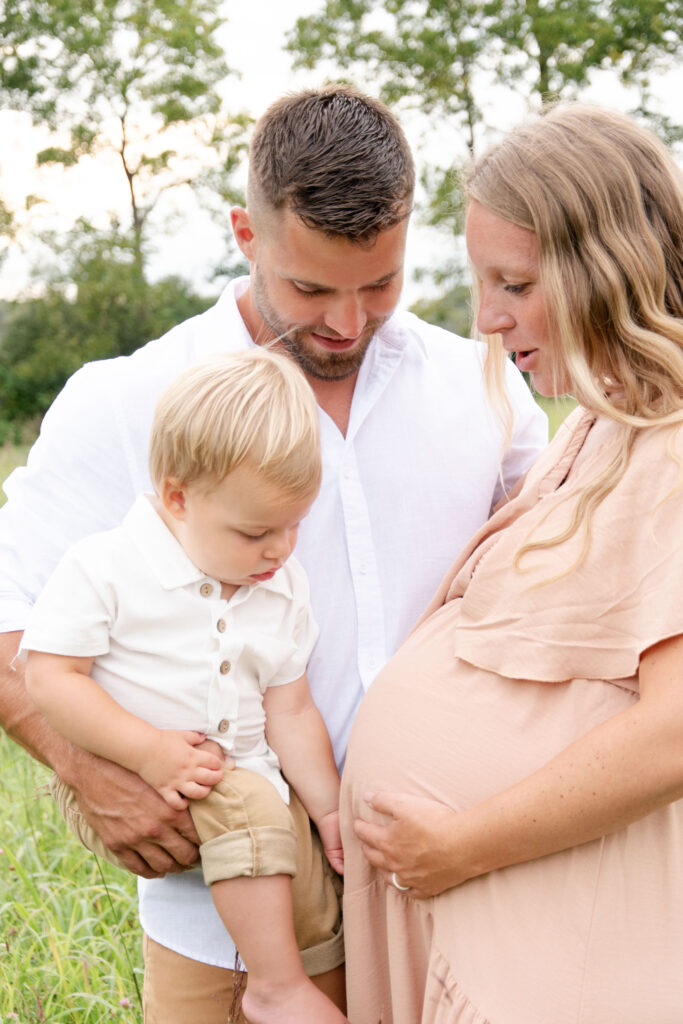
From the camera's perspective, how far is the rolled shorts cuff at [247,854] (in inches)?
80.4

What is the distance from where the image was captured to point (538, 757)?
1.95m

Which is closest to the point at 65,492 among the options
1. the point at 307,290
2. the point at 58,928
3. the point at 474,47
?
the point at 307,290

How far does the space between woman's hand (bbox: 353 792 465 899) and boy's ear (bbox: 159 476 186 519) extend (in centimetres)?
67

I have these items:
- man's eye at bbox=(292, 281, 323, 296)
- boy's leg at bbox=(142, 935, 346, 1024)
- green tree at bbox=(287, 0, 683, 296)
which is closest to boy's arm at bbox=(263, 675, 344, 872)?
boy's leg at bbox=(142, 935, 346, 1024)

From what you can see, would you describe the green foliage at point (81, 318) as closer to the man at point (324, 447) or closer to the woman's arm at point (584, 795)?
the man at point (324, 447)

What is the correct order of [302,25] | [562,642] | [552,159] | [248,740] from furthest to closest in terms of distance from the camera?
[302,25], [248,740], [552,159], [562,642]

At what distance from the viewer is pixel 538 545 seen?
200 cm

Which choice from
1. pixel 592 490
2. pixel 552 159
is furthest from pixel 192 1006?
pixel 552 159

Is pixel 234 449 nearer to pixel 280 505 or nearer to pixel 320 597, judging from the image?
pixel 280 505

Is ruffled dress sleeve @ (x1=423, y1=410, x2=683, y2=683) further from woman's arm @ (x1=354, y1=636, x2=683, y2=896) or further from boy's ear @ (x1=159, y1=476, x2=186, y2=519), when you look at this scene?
boy's ear @ (x1=159, y1=476, x2=186, y2=519)

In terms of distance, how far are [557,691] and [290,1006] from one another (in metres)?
0.79

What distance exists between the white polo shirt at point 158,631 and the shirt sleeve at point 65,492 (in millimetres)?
317

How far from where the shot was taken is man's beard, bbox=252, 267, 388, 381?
8.34 ft

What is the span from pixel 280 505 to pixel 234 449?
0.14 m
